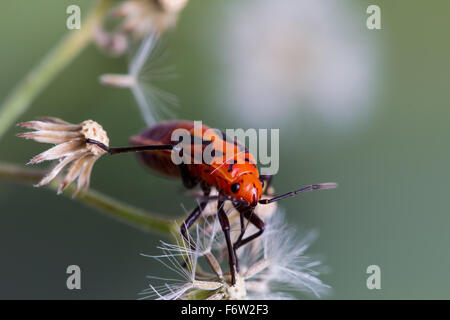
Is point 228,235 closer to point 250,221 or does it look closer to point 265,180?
point 250,221

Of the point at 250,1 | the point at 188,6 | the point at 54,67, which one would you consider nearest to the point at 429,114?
the point at 250,1

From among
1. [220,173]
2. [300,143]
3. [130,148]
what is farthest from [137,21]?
[300,143]

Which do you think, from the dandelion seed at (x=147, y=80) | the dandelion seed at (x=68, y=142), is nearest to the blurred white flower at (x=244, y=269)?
the dandelion seed at (x=68, y=142)

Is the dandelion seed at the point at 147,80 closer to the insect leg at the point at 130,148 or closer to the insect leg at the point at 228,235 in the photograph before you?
the insect leg at the point at 130,148

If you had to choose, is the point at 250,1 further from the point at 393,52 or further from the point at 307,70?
the point at 393,52

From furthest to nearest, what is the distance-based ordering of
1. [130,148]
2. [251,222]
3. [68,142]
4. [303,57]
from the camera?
[303,57]
[251,222]
[130,148]
[68,142]

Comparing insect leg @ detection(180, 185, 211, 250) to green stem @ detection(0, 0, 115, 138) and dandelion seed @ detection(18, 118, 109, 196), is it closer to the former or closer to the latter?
dandelion seed @ detection(18, 118, 109, 196)

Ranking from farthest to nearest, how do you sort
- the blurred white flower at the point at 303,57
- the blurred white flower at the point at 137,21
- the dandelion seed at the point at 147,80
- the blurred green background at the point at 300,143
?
1. the blurred white flower at the point at 303,57
2. the blurred green background at the point at 300,143
3. the blurred white flower at the point at 137,21
4. the dandelion seed at the point at 147,80
